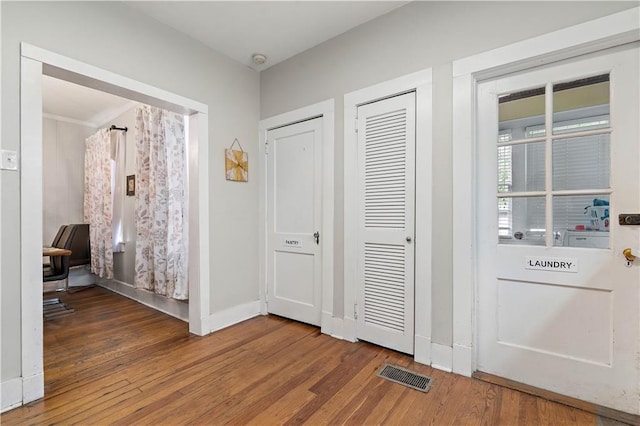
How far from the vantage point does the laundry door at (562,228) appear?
161cm

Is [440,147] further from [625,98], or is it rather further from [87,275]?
[87,275]

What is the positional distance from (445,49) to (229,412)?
2.75 metres

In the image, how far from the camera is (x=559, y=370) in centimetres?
175

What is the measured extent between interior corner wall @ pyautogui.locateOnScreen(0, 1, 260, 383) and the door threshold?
2275 millimetres

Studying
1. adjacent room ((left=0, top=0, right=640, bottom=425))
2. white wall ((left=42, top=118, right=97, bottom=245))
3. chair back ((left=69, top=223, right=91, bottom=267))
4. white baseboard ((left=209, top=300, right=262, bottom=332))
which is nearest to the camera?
adjacent room ((left=0, top=0, right=640, bottom=425))

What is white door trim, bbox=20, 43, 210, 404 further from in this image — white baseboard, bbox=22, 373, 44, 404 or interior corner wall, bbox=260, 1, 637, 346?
interior corner wall, bbox=260, 1, 637, 346

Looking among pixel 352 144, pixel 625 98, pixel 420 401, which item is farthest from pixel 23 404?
pixel 625 98

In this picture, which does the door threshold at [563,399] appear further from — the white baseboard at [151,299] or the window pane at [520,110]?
the white baseboard at [151,299]

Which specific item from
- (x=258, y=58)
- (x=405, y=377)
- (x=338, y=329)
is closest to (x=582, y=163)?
(x=405, y=377)

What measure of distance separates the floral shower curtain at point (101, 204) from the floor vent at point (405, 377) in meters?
4.15

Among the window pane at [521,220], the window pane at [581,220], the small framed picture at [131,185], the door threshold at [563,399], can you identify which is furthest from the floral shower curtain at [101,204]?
the window pane at [581,220]

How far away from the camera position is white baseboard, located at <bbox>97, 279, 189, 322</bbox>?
313 cm

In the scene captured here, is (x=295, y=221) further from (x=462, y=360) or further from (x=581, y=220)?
(x=581, y=220)

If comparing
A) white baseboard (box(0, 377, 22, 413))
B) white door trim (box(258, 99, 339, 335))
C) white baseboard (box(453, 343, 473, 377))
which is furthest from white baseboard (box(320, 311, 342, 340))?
white baseboard (box(0, 377, 22, 413))
